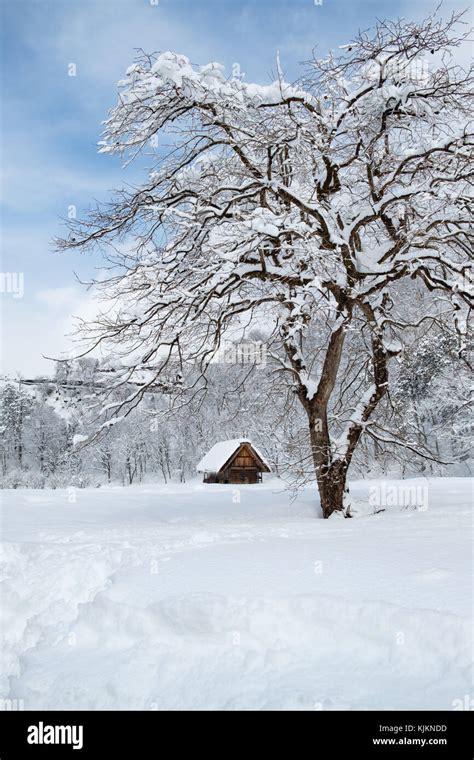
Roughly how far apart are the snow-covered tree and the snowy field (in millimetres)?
2716

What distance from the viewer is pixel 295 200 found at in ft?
25.2

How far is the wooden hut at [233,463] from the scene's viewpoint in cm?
2892

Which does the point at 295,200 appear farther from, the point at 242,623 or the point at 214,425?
the point at 214,425

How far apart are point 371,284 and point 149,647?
602cm

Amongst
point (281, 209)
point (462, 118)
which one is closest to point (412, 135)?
point (462, 118)

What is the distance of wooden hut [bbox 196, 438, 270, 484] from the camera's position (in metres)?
28.9

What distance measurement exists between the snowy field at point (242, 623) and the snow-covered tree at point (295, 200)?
Answer: 272cm

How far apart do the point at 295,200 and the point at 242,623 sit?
5.74 m
